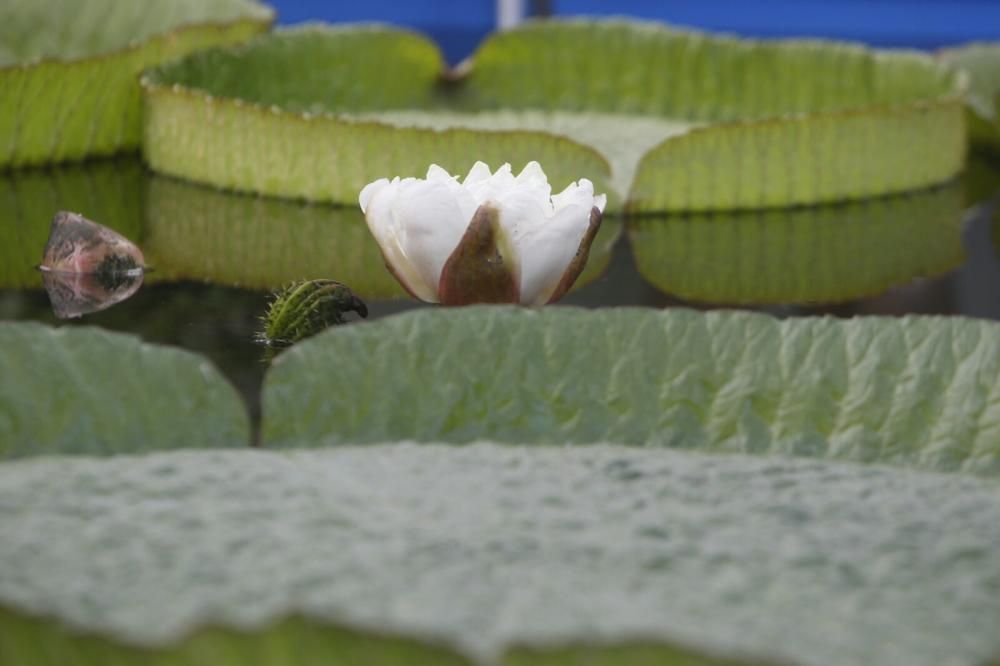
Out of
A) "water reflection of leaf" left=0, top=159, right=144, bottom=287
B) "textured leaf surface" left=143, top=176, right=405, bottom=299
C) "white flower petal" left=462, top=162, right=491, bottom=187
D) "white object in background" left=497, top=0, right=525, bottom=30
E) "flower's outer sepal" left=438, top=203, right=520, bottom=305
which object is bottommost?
"water reflection of leaf" left=0, top=159, right=144, bottom=287

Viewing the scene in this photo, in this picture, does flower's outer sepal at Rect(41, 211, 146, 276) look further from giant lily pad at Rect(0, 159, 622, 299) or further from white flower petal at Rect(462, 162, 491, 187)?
white flower petal at Rect(462, 162, 491, 187)

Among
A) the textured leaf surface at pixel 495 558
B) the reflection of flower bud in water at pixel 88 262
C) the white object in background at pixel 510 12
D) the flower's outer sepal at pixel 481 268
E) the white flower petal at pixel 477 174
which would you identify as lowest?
the reflection of flower bud in water at pixel 88 262

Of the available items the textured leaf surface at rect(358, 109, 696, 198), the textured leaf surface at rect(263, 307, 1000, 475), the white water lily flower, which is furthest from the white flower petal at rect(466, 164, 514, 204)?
the textured leaf surface at rect(358, 109, 696, 198)

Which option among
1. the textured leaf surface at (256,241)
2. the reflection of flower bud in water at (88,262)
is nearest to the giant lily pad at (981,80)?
the textured leaf surface at (256,241)

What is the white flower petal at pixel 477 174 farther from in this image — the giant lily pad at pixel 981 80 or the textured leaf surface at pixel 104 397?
the giant lily pad at pixel 981 80

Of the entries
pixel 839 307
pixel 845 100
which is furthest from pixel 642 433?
pixel 845 100

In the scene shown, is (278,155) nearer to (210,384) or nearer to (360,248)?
(360,248)
